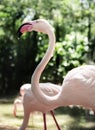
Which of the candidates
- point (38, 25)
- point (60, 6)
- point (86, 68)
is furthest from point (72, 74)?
point (60, 6)

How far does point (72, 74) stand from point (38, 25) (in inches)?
31.0

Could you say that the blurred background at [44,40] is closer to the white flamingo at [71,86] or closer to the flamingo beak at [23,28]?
the white flamingo at [71,86]

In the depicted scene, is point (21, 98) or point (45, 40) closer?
point (21, 98)

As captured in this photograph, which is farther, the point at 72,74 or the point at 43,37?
the point at 43,37

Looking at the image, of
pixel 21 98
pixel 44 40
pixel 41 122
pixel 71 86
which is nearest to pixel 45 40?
pixel 44 40

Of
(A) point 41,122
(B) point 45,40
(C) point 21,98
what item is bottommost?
(A) point 41,122

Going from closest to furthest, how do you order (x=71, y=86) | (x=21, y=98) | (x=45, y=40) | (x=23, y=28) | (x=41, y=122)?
(x=23, y=28) < (x=71, y=86) < (x=41, y=122) < (x=21, y=98) < (x=45, y=40)

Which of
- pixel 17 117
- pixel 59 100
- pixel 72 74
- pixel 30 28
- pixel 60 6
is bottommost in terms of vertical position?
pixel 17 117

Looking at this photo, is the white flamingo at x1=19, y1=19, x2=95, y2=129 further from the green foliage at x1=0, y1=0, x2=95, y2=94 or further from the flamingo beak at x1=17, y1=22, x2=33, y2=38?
the green foliage at x1=0, y1=0, x2=95, y2=94

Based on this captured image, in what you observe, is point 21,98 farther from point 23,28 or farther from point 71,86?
point 23,28

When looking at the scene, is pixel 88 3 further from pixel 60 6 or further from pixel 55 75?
pixel 55 75

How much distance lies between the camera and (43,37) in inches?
554

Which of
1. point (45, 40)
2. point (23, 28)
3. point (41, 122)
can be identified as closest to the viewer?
point (23, 28)

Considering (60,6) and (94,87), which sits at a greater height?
(60,6)
